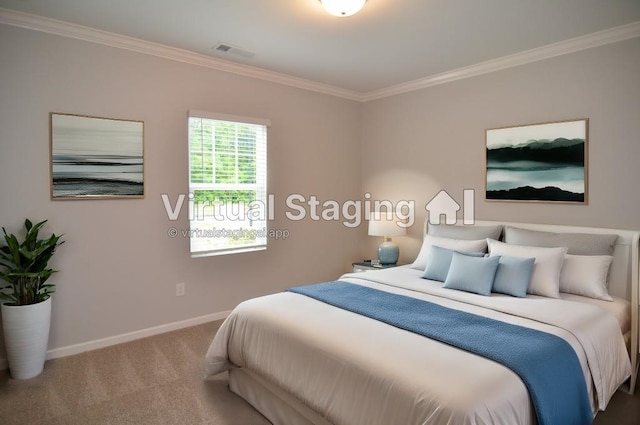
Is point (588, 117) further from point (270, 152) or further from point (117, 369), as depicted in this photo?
point (117, 369)

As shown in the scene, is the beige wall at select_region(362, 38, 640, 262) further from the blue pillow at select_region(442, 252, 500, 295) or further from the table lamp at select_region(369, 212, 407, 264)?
the blue pillow at select_region(442, 252, 500, 295)

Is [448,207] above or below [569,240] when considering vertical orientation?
above

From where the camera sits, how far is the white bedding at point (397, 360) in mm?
1582

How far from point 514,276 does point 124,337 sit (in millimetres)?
3198

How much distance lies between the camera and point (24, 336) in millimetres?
2707

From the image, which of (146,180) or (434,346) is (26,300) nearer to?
(146,180)

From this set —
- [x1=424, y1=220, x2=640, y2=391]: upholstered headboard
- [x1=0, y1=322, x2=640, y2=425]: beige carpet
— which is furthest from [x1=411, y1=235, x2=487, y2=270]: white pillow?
[x1=0, y1=322, x2=640, y2=425]: beige carpet

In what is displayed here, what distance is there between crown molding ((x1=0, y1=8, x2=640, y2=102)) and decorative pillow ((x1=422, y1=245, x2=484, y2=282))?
1.84 metres

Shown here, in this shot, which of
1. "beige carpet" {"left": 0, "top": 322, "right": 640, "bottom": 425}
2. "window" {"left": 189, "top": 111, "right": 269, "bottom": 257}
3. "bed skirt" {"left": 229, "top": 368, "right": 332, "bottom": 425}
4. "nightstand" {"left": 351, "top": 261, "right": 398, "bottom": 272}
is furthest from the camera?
"nightstand" {"left": 351, "top": 261, "right": 398, "bottom": 272}

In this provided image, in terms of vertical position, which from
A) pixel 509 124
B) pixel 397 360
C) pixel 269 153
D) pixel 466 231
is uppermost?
pixel 509 124

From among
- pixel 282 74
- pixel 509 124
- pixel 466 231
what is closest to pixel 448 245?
pixel 466 231

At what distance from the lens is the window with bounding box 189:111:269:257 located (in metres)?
3.79

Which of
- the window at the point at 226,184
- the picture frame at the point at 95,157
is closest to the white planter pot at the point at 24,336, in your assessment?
the picture frame at the point at 95,157

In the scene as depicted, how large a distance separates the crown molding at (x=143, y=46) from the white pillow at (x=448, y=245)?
2.21 meters
